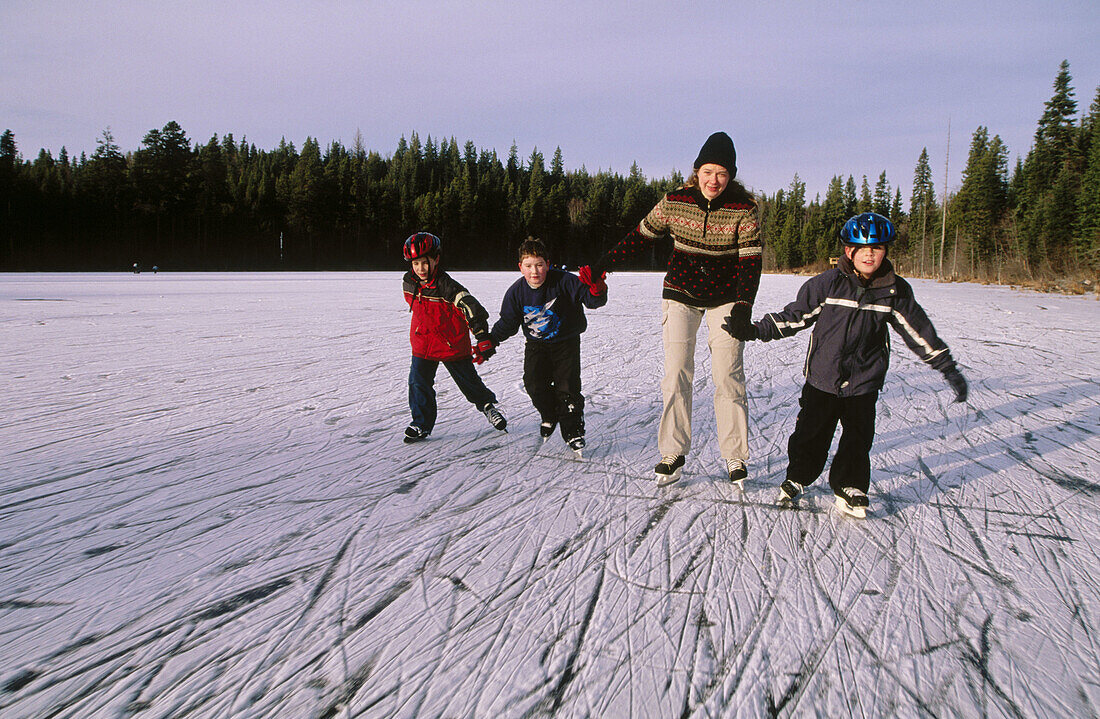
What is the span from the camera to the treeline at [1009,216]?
94.2 ft

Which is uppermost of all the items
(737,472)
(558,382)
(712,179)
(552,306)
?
(712,179)

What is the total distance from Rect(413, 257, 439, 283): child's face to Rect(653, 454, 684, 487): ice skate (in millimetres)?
1719

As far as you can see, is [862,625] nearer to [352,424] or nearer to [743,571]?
[743,571]

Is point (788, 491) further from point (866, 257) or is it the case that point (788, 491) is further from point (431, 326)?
point (431, 326)

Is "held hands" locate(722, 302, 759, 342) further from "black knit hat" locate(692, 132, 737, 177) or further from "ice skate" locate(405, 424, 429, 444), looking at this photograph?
"ice skate" locate(405, 424, 429, 444)

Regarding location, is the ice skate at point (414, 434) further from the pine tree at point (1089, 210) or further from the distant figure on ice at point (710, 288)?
the pine tree at point (1089, 210)

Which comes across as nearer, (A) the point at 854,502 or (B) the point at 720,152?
(A) the point at 854,502

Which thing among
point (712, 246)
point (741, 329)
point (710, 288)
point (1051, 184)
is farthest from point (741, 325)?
point (1051, 184)

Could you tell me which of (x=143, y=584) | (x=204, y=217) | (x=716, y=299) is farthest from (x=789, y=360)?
(x=204, y=217)

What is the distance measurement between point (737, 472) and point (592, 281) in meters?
1.21

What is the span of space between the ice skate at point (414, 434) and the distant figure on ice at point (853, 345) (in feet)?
6.51

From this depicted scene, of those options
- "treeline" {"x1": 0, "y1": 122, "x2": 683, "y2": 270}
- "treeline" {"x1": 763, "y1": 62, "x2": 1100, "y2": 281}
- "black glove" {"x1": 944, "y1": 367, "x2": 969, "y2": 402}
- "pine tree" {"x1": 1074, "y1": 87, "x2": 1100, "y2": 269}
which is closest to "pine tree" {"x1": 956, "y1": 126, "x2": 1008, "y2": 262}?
"treeline" {"x1": 763, "y1": 62, "x2": 1100, "y2": 281}

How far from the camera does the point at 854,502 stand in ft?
8.04

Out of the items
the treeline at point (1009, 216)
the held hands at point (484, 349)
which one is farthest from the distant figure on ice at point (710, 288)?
the treeline at point (1009, 216)
